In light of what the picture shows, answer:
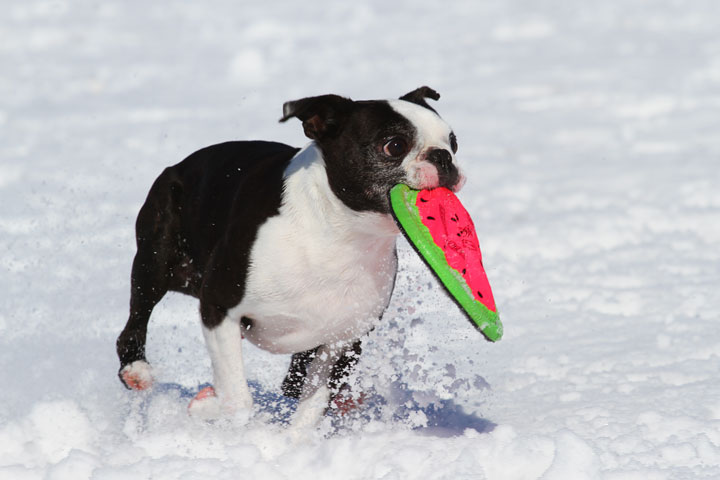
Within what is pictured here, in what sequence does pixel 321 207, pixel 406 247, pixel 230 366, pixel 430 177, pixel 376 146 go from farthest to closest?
1. pixel 406 247
2. pixel 230 366
3. pixel 321 207
4. pixel 376 146
5. pixel 430 177

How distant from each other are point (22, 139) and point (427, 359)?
569 cm

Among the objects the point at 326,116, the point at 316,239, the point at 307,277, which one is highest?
the point at 326,116

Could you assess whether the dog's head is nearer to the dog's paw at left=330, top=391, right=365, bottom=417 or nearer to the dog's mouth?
the dog's mouth

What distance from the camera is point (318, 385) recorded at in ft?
13.7

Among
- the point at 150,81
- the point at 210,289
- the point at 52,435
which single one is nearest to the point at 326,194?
the point at 210,289

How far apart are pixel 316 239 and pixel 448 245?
0.49 metres

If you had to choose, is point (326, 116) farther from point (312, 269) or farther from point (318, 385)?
point (318, 385)

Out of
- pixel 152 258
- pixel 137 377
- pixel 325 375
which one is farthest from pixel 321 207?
pixel 137 377

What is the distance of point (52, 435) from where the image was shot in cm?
367

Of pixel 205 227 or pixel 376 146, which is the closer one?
pixel 376 146

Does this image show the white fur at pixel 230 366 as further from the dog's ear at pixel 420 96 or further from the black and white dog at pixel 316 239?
the dog's ear at pixel 420 96

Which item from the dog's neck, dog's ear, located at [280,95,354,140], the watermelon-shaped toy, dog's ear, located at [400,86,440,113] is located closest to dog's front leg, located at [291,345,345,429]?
the dog's neck

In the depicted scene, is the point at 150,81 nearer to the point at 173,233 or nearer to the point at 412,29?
the point at 412,29

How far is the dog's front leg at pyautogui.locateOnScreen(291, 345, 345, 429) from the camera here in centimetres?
407
